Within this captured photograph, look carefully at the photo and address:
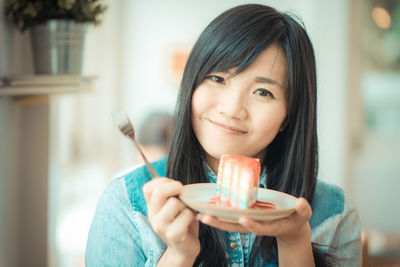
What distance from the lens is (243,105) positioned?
0.95 m

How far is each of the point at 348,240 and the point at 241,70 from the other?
2.07 feet

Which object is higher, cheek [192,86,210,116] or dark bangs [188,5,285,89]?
dark bangs [188,5,285,89]

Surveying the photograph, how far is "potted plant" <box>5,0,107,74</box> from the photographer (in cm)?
130

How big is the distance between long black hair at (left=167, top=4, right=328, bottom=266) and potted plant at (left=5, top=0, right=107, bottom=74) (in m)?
0.52

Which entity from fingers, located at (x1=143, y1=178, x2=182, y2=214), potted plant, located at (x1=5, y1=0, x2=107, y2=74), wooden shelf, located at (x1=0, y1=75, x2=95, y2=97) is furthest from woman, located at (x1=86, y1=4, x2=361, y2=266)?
potted plant, located at (x1=5, y1=0, x2=107, y2=74)

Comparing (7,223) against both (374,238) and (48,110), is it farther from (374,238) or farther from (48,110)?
(374,238)

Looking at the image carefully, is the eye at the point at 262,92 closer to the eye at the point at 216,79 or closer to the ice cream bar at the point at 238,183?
the eye at the point at 216,79

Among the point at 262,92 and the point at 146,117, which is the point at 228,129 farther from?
the point at 146,117

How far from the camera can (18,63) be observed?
1.43m

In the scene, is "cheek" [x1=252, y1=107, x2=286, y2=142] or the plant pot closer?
"cheek" [x1=252, y1=107, x2=286, y2=142]

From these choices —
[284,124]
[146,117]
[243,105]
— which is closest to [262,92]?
[243,105]

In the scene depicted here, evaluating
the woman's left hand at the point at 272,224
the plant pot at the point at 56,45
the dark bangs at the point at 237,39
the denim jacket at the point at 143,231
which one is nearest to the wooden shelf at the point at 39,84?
the plant pot at the point at 56,45

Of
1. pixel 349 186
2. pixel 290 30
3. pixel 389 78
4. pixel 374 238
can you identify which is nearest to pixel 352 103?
pixel 389 78

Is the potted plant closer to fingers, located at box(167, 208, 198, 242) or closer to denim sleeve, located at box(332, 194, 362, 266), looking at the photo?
fingers, located at box(167, 208, 198, 242)
